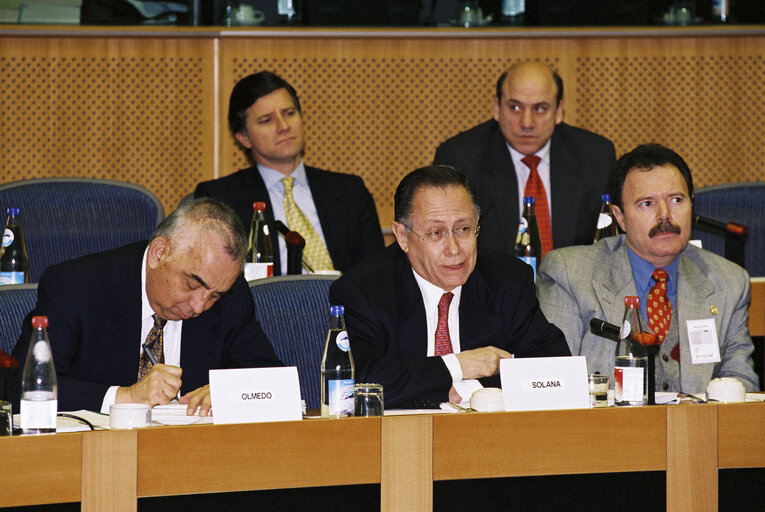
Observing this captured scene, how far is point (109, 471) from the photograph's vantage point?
1.72 m

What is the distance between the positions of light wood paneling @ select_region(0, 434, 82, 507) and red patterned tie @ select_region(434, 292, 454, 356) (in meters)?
1.19

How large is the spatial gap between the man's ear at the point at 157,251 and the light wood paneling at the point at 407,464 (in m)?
0.82

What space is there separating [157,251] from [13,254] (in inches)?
37.8

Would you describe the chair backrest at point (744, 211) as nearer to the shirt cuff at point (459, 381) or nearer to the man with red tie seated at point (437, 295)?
the man with red tie seated at point (437, 295)

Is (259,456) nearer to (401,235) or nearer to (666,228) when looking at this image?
(401,235)

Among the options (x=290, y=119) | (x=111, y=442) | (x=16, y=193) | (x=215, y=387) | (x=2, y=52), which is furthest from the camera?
(x=2, y=52)

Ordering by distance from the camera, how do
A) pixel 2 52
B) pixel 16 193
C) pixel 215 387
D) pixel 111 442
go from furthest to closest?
1. pixel 2 52
2. pixel 16 193
3. pixel 215 387
4. pixel 111 442

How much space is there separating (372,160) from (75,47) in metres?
1.56

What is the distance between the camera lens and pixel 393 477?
1871 millimetres

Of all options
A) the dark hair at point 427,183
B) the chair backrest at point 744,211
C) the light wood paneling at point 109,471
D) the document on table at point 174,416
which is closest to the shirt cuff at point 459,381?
the dark hair at point 427,183

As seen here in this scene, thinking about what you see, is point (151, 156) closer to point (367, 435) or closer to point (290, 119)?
point (290, 119)

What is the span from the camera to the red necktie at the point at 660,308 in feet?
9.26

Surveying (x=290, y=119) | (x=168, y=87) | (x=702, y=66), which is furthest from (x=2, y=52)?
(x=702, y=66)

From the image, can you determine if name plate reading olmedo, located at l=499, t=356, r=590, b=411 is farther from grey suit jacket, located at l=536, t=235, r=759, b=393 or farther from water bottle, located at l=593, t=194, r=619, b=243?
water bottle, located at l=593, t=194, r=619, b=243
